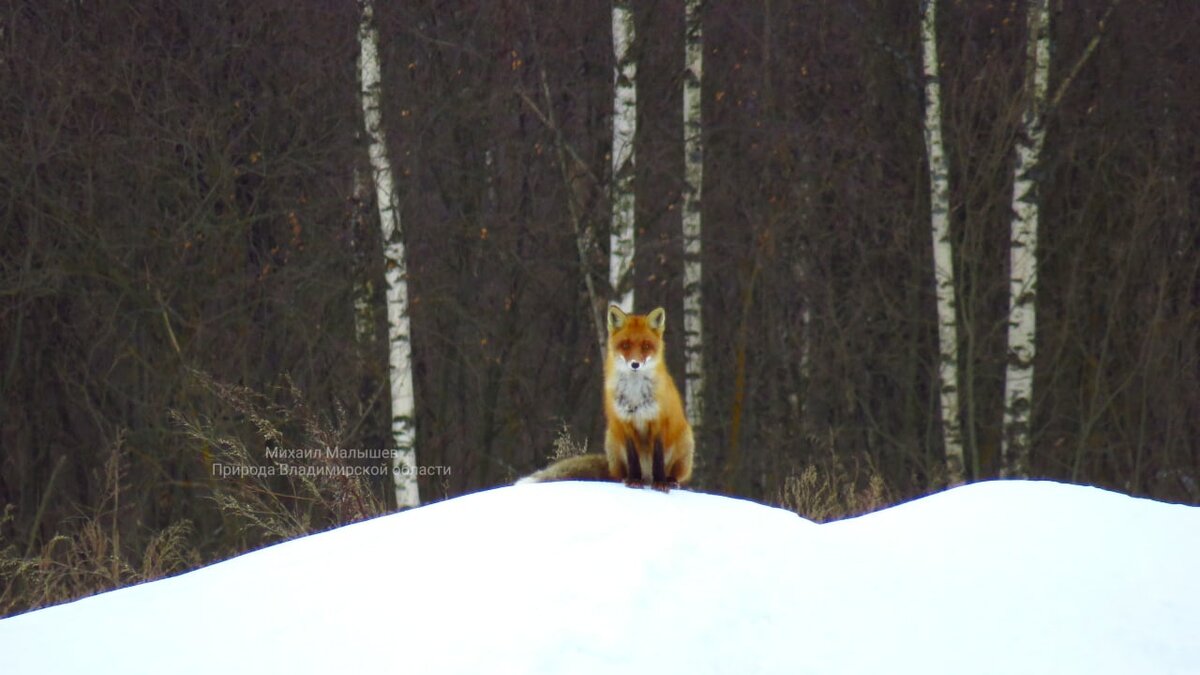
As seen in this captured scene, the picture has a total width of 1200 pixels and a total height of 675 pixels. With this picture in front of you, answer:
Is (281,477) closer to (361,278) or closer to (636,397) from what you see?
(361,278)

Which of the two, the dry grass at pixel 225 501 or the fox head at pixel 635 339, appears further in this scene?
the dry grass at pixel 225 501

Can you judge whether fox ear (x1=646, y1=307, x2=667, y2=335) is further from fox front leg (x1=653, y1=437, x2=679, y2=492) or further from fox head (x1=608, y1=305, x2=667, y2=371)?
fox front leg (x1=653, y1=437, x2=679, y2=492)

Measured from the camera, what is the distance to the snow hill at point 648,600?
5098mm

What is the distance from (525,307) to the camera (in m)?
17.6

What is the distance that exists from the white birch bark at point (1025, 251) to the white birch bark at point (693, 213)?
3.59m

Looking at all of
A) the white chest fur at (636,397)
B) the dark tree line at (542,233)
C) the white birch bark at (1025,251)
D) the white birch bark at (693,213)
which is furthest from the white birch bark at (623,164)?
the white chest fur at (636,397)

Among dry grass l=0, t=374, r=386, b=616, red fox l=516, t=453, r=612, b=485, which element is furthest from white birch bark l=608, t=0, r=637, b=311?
red fox l=516, t=453, r=612, b=485

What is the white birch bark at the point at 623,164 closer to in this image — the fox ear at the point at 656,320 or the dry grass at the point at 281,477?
the dry grass at the point at 281,477

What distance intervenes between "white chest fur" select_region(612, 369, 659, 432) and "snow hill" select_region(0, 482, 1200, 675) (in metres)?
0.49

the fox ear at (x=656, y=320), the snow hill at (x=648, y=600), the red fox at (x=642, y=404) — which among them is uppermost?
the fox ear at (x=656, y=320)

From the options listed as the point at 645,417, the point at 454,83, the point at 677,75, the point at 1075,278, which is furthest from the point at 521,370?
the point at 645,417

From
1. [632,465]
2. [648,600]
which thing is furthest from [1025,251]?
[648,600]

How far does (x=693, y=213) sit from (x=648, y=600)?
8.91 m

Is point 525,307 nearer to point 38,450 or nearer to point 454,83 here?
point 454,83
